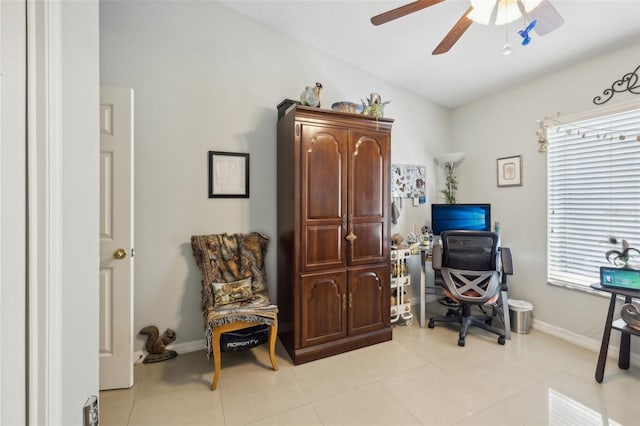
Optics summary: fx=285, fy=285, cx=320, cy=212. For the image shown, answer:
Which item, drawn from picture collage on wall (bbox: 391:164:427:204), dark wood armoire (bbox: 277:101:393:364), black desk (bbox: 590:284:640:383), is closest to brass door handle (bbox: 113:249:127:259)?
dark wood armoire (bbox: 277:101:393:364)

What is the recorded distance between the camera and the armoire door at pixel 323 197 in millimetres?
2463

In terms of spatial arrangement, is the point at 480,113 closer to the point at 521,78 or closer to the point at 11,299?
the point at 521,78

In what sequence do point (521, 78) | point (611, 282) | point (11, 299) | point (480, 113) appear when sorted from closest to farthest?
point (11, 299) < point (611, 282) < point (521, 78) < point (480, 113)

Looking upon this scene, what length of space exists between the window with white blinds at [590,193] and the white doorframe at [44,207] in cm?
369

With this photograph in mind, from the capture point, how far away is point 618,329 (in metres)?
2.13

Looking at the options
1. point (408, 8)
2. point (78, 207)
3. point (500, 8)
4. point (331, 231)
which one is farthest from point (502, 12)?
point (78, 207)

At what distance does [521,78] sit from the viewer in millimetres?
3104

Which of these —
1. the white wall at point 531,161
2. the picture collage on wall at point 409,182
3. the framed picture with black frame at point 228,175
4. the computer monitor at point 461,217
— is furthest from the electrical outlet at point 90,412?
the white wall at point 531,161

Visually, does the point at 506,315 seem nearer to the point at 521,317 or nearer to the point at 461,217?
the point at 521,317

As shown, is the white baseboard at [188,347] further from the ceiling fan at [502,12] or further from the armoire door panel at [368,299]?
the ceiling fan at [502,12]

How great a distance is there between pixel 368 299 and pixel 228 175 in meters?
1.81

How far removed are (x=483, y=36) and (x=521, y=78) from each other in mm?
914

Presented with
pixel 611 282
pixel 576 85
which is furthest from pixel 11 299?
pixel 576 85

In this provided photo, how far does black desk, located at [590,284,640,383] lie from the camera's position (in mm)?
2090
